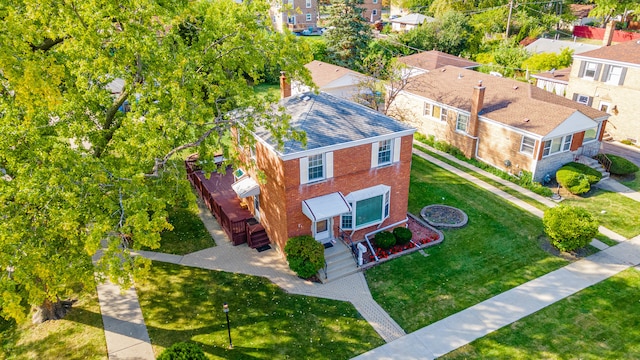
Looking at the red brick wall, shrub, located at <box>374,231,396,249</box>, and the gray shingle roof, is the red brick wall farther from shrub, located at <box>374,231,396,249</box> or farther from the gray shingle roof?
shrub, located at <box>374,231,396,249</box>

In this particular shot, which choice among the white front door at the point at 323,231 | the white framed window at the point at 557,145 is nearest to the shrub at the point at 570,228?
the white framed window at the point at 557,145

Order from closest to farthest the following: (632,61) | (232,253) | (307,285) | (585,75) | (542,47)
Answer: (307,285) → (232,253) → (632,61) → (585,75) → (542,47)

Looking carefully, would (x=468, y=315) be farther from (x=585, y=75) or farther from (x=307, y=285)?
(x=585, y=75)

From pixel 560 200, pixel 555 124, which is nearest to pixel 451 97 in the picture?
pixel 555 124

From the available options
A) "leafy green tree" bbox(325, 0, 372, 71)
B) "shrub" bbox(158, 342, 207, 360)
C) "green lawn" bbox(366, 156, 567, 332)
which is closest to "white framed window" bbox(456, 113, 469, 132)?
"green lawn" bbox(366, 156, 567, 332)

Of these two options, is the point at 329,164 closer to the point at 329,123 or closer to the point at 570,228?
the point at 329,123

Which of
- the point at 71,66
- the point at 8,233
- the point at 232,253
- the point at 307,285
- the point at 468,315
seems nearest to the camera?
the point at 8,233

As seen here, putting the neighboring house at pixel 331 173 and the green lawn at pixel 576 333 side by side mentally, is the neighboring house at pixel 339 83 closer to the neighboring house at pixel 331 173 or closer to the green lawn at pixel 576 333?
the neighboring house at pixel 331 173
